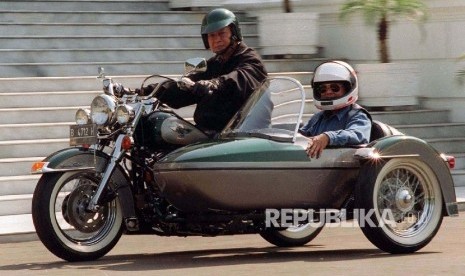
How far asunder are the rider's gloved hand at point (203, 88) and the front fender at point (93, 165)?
0.78 m

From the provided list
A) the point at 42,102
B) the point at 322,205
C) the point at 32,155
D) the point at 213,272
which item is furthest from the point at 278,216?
the point at 42,102

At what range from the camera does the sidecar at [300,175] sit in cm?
938

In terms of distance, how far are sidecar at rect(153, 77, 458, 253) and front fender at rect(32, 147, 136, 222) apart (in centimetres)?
29

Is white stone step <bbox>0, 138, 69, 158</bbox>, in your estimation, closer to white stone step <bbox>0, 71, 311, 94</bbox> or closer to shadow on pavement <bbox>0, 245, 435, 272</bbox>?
white stone step <bbox>0, 71, 311, 94</bbox>

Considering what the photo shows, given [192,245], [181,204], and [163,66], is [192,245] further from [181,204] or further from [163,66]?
[163,66]

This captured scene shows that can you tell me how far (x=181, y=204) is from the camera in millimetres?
9469

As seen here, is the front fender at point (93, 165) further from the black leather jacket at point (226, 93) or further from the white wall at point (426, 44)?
the white wall at point (426, 44)

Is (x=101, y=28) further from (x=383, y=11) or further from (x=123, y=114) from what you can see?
(x=123, y=114)

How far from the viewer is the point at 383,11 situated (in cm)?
1648

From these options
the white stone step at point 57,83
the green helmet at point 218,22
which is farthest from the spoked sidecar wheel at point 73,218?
the white stone step at point 57,83

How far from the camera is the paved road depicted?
348 inches

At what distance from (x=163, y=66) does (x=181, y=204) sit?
26.3 feet

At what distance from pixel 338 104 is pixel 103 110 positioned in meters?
1.68

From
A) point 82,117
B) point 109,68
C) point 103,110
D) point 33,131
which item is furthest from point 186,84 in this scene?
point 109,68
